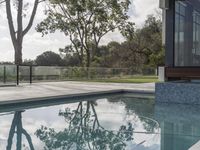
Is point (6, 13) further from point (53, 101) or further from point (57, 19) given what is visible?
point (53, 101)

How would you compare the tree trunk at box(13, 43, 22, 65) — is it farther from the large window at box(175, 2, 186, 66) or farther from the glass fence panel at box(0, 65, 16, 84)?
the large window at box(175, 2, 186, 66)

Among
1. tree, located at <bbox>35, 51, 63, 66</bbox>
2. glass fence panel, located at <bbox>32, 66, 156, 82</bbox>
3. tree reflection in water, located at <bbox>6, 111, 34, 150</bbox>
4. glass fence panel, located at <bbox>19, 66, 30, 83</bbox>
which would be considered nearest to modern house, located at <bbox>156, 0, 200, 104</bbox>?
tree reflection in water, located at <bbox>6, 111, 34, 150</bbox>

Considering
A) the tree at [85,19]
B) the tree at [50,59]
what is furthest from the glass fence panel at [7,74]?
the tree at [50,59]

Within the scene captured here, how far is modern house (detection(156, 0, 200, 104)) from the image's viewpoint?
9805mm

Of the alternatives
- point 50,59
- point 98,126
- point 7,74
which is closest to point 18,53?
point 7,74

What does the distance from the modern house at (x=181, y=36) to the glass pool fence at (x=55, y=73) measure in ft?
23.5

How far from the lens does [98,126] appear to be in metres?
6.20

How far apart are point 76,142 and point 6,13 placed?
50.5ft

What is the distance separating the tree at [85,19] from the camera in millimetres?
25016

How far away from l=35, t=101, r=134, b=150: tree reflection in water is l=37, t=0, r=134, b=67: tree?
62.1 ft

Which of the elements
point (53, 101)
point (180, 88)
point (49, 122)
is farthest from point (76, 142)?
point (180, 88)

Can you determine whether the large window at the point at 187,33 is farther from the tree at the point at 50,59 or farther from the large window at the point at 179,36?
the tree at the point at 50,59

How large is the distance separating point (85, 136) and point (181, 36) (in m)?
6.14

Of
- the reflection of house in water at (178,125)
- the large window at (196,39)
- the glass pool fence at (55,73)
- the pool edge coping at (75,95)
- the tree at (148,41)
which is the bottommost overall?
the reflection of house in water at (178,125)
